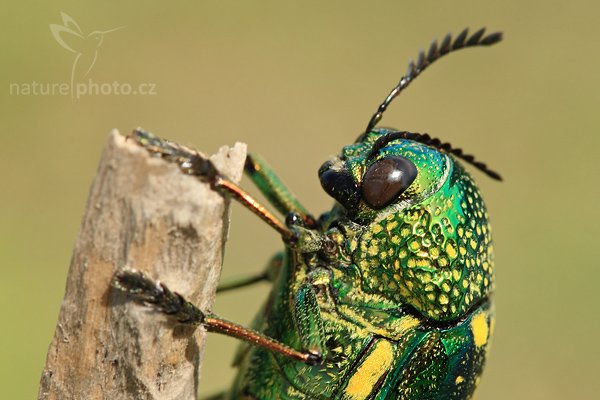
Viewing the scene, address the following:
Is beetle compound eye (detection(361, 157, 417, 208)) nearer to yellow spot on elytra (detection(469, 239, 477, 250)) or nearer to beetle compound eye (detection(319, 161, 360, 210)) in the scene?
beetle compound eye (detection(319, 161, 360, 210))

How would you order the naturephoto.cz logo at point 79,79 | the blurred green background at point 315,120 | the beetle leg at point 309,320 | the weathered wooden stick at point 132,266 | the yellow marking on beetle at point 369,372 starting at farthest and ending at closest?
the naturephoto.cz logo at point 79,79 < the blurred green background at point 315,120 < the yellow marking on beetle at point 369,372 < the beetle leg at point 309,320 < the weathered wooden stick at point 132,266

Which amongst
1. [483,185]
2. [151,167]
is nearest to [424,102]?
[483,185]

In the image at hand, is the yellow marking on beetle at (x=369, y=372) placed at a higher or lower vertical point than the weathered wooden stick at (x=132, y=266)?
lower

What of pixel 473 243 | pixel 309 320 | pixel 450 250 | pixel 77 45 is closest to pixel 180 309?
pixel 309 320

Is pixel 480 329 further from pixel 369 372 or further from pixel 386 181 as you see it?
pixel 386 181

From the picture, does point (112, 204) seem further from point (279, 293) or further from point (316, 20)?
point (316, 20)

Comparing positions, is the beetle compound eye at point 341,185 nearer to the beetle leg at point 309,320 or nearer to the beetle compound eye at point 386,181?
the beetle compound eye at point 386,181

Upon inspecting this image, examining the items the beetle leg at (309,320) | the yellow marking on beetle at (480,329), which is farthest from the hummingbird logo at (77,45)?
the yellow marking on beetle at (480,329)
